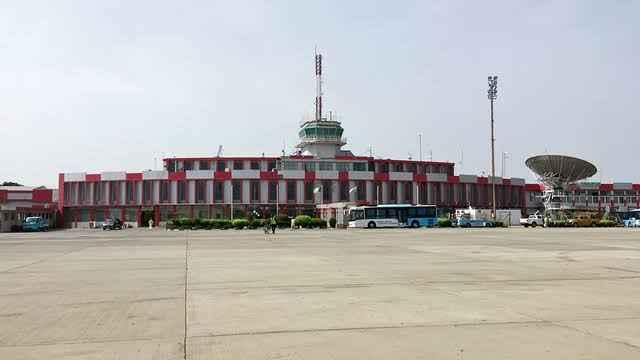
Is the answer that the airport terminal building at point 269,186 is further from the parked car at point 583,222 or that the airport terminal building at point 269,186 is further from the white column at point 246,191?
the parked car at point 583,222

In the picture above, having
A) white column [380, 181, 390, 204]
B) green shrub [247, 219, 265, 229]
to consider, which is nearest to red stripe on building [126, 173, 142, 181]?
green shrub [247, 219, 265, 229]

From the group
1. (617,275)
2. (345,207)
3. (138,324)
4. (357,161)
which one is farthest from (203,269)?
(357,161)

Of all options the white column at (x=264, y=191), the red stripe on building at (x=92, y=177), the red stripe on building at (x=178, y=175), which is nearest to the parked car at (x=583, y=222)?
the white column at (x=264, y=191)

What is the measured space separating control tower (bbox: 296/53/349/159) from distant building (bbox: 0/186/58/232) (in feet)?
161

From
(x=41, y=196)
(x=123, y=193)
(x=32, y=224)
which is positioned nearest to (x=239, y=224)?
(x=32, y=224)

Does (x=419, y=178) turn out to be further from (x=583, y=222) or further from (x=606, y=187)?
(x=606, y=187)

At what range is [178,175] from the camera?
113 metres

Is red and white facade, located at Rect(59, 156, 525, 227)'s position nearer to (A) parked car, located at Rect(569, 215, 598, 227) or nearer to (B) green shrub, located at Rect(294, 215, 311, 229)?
(B) green shrub, located at Rect(294, 215, 311, 229)

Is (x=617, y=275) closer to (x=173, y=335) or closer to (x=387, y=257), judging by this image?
(x=387, y=257)

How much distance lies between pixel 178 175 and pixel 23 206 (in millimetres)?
25868

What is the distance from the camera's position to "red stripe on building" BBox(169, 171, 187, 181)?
369 ft

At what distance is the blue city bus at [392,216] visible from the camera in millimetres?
77812

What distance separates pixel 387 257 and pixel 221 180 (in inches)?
3525

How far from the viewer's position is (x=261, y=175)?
112 m
